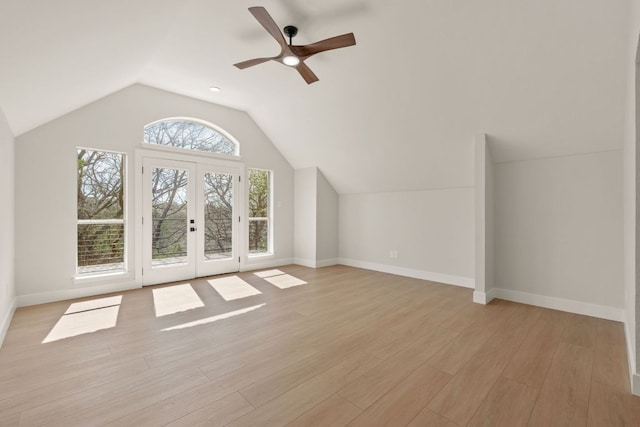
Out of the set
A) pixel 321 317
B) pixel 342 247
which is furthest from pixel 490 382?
pixel 342 247

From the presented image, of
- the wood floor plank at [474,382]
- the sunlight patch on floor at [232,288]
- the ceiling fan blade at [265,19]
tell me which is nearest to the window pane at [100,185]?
the sunlight patch on floor at [232,288]

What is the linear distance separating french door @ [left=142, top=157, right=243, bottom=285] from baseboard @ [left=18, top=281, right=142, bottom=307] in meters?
0.29

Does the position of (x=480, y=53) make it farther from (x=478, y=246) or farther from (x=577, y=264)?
(x=577, y=264)

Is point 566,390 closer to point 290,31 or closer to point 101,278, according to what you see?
point 290,31

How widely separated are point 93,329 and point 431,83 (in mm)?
4525

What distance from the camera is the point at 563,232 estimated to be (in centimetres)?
356

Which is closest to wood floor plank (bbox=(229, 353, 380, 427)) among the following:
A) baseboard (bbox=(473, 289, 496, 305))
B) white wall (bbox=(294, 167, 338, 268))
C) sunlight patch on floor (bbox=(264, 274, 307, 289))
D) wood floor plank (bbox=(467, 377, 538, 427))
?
wood floor plank (bbox=(467, 377, 538, 427))

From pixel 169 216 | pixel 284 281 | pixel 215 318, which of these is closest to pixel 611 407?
pixel 215 318

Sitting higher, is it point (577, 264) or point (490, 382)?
point (577, 264)

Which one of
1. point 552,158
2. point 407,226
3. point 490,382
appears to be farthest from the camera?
point 407,226

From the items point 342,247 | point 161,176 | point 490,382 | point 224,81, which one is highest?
point 224,81

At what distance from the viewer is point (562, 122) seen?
320 cm

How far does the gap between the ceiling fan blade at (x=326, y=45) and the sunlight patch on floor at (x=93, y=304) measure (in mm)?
3730

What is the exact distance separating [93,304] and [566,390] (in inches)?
190
